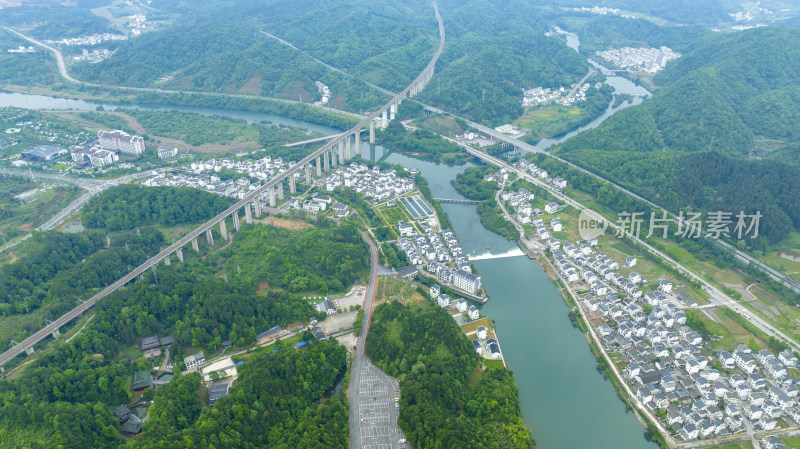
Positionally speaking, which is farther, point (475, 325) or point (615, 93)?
point (615, 93)

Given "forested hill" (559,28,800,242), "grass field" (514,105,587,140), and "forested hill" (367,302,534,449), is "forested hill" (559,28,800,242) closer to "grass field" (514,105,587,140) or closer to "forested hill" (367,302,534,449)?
"grass field" (514,105,587,140)

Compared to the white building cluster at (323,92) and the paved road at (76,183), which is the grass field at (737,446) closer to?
the paved road at (76,183)

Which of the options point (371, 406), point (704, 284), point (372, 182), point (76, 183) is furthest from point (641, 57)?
point (371, 406)

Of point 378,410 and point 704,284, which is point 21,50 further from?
point 704,284

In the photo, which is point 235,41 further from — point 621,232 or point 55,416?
point 55,416

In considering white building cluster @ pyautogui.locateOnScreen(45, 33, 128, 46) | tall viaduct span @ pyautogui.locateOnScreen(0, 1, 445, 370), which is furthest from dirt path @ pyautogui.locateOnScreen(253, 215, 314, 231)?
white building cluster @ pyautogui.locateOnScreen(45, 33, 128, 46)

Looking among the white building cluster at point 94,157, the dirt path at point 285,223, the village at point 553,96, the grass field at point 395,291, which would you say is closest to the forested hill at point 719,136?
the village at point 553,96
